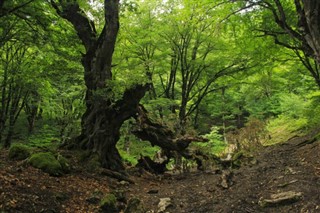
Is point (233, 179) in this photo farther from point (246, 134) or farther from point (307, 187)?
point (246, 134)

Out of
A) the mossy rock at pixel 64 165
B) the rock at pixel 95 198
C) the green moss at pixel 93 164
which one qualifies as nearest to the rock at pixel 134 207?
the rock at pixel 95 198

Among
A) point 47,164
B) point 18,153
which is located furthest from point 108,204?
point 18,153

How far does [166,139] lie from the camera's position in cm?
1203

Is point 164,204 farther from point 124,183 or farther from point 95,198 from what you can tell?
point 124,183

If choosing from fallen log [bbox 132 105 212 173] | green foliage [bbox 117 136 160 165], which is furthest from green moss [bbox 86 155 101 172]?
green foliage [bbox 117 136 160 165]

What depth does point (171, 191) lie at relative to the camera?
928 centimetres

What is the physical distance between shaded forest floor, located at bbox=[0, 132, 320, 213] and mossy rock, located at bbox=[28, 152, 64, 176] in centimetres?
24

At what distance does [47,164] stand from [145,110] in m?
4.91

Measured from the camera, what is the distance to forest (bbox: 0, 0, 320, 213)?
265 inches

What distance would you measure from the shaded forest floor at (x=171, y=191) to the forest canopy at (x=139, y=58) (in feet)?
7.64

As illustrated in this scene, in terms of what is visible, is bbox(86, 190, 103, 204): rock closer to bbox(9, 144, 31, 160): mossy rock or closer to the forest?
the forest

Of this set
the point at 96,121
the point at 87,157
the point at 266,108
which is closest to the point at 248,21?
the point at 96,121

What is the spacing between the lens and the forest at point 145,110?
265 inches

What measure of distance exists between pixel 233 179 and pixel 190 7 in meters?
8.25
